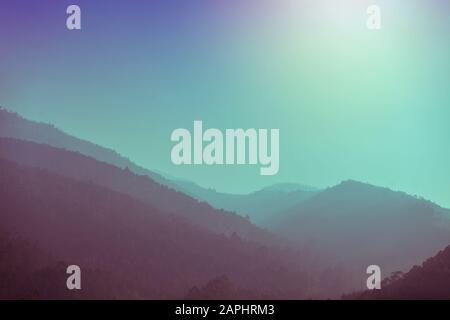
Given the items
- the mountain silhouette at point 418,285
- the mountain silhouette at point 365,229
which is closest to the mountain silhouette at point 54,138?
the mountain silhouette at point 365,229

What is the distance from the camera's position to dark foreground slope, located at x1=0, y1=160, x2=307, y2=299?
5270 mm

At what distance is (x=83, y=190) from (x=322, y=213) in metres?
2.68

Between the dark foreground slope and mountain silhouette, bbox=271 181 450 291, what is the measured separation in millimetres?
421

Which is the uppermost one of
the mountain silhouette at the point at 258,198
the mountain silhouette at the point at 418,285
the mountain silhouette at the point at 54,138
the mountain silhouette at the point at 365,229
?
→ the mountain silhouette at the point at 54,138

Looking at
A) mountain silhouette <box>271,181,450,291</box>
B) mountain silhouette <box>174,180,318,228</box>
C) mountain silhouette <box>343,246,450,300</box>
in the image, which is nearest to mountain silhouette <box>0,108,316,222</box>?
mountain silhouette <box>174,180,318,228</box>

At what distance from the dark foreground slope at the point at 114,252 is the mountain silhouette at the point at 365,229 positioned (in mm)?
421

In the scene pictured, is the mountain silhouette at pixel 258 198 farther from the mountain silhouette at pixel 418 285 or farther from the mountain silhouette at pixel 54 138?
the mountain silhouette at pixel 418 285

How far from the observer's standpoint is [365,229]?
5648mm

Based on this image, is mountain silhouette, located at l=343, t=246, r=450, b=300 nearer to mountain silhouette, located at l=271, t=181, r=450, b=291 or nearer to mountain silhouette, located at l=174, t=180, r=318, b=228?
mountain silhouette, located at l=271, t=181, r=450, b=291

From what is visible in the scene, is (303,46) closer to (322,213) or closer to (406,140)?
(406,140)

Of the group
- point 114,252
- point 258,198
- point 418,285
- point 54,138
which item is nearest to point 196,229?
point 258,198

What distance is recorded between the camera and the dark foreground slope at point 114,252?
5.27m

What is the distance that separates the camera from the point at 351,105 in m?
5.53

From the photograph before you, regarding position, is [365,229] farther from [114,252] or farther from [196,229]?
[114,252]
